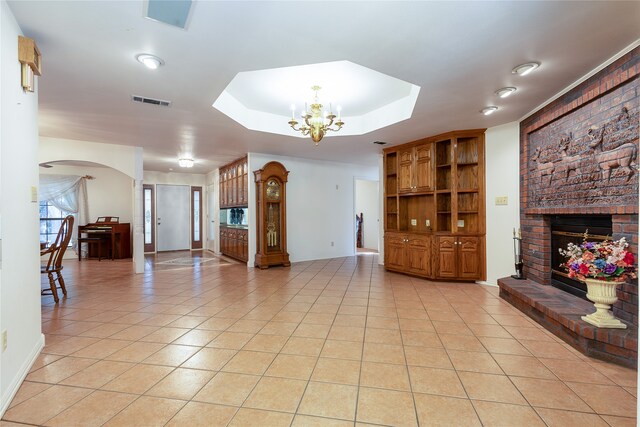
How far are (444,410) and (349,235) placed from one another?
6297 mm

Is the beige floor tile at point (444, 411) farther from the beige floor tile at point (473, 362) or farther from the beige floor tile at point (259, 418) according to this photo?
the beige floor tile at point (259, 418)

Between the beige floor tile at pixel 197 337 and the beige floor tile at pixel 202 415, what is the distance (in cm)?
90

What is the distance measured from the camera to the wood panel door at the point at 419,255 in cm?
514

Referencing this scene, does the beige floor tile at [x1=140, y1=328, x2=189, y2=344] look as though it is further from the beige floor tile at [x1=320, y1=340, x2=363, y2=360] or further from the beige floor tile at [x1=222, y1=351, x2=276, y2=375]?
the beige floor tile at [x1=320, y1=340, x2=363, y2=360]

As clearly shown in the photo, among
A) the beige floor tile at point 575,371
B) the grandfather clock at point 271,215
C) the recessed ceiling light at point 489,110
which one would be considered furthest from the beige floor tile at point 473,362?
the grandfather clock at point 271,215

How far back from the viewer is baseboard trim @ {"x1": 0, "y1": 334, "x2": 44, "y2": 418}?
180cm

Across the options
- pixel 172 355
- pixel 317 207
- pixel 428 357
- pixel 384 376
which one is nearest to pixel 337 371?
pixel 384 376

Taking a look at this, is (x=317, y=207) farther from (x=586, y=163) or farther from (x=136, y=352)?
(x=136, y=352)

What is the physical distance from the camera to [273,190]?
6.54 metres

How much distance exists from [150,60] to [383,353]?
10.2ft

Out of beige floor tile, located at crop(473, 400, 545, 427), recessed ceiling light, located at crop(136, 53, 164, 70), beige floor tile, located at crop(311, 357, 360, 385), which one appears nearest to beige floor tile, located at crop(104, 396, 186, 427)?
beige floor tile, located at crop(311, 357, 360, 385)

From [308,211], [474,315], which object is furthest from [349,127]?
[474,315]

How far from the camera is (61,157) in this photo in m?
5.52

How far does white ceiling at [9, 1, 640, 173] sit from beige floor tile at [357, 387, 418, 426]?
2448mm
